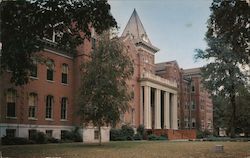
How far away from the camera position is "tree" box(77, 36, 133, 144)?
26.2 meters

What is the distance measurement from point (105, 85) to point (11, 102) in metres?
10.5

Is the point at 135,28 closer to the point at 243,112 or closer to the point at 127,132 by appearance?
the point at 127,132

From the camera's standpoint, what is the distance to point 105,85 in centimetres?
2648

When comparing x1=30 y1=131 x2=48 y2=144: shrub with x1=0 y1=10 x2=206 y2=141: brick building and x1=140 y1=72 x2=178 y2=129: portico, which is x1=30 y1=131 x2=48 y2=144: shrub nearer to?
x1=0 y1=10 x2=206 y2=141: brick building

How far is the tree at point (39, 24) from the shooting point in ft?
55.9

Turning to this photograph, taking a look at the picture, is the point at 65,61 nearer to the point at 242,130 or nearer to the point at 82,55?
the point at 82,55

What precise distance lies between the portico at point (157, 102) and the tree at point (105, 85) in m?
26.6

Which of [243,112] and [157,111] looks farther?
[157,111]

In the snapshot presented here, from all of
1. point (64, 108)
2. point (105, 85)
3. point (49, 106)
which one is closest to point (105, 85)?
point (105, 85)

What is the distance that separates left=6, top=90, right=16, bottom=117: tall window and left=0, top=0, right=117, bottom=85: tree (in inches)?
450

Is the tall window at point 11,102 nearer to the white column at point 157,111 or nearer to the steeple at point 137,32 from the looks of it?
the steeple at point 137,32

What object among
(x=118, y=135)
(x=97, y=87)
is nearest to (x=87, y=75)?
(x=97, y=87)

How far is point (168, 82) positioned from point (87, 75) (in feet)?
114

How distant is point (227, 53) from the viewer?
1898 inches
